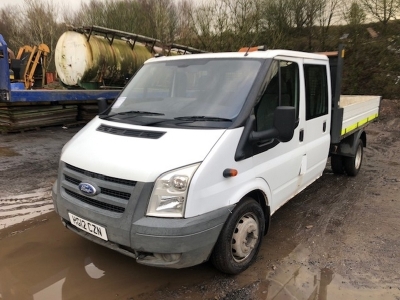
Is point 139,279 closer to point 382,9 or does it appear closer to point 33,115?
point 33,115

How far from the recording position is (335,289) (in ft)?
9.99

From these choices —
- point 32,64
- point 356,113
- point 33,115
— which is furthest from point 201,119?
point 32,64

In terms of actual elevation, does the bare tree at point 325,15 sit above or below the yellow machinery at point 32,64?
above

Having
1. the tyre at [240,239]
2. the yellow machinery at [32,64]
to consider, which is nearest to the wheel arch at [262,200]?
the tyre at [240,239]

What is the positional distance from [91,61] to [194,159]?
9635mm

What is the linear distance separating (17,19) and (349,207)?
108 ft

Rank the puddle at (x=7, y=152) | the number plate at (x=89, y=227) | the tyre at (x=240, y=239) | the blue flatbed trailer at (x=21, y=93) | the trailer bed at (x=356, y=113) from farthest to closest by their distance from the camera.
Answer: the blue flatbed trailer at (x=21, y=93)
the puddle at (x=7, y=152)
the trailer bed at (x=356, y=113)
the tyre at (x=240, y=239)
the number plate at (x=89, y=227)

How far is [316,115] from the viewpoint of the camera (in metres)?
4.29

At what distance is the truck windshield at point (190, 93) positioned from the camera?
316 centimetres

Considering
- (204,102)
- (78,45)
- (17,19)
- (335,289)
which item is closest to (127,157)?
(204,102)

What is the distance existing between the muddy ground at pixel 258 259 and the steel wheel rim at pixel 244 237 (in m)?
0.23

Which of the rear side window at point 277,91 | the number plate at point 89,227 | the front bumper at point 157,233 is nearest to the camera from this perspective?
the front bumper at point 157,233

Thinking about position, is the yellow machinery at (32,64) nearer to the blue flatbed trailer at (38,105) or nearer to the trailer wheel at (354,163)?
the blue flatbed trailer at (38,105)

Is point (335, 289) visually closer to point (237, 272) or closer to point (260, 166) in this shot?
point (237, 272)
